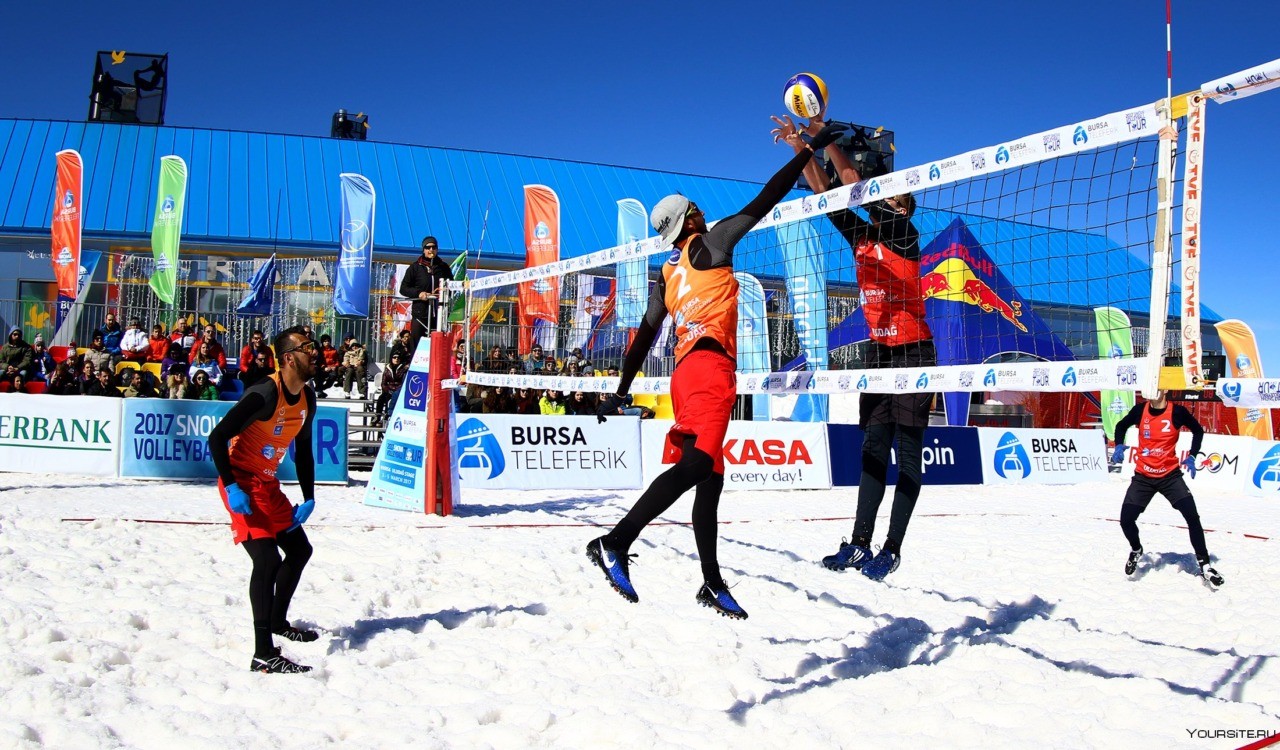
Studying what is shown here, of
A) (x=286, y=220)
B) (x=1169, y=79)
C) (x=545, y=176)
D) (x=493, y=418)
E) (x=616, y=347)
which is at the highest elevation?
(x=545, y=176)

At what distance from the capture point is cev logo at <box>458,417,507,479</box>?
10562 millimetres

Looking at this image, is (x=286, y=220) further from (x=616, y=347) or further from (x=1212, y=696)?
(x=1212, y=696)

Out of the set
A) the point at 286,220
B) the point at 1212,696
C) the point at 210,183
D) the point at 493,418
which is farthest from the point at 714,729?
the point at 210,183

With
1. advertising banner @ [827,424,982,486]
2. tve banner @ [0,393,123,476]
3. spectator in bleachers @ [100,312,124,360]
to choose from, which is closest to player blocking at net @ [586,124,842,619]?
tve banner @ [0,393,123,476]

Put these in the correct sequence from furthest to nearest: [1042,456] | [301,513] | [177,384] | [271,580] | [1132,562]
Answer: [1042,456] < [177,384] < [1132,562] < [301,513] < [271,580]

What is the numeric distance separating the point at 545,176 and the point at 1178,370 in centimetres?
2356

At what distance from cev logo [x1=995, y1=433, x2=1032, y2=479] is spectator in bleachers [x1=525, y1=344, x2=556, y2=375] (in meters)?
7.87

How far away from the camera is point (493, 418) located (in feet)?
35.4

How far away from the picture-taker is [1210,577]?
6.45m

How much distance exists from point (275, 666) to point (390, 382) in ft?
27.8

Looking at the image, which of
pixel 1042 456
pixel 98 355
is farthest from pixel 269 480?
pixel 1042 456

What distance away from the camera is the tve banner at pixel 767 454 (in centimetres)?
1173

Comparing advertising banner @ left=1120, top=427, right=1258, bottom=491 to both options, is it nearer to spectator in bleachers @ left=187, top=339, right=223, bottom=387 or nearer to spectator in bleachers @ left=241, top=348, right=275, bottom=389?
spectator in bleachers @ left=241, top=348, right=275, bottom=389

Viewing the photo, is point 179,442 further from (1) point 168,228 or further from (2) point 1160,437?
(2) point 1160,437
